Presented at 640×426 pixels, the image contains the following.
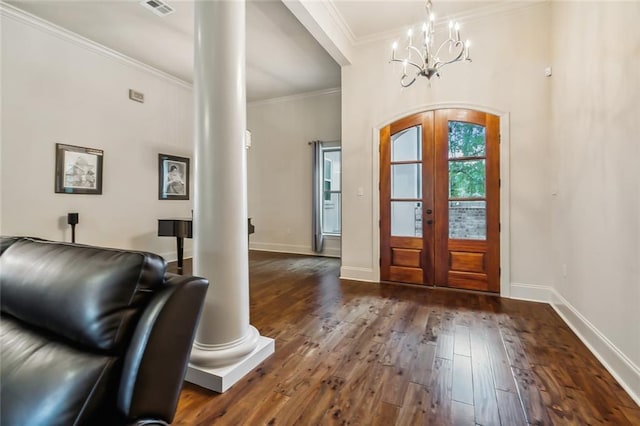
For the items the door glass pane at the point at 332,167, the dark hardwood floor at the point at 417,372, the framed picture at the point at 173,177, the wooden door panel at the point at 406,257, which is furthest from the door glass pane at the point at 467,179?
the framed picture at the point at 173,177

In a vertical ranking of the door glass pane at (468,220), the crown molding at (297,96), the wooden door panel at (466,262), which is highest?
the crown molding at (297,96)

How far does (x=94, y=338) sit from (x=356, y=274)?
3.50 meters

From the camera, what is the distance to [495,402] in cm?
158

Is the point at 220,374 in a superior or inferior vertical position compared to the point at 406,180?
inferior

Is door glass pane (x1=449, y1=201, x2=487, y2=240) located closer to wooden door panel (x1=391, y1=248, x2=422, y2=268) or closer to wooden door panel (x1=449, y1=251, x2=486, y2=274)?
wooden door panel (x1=449, y1=251, x2=486, y2=274)

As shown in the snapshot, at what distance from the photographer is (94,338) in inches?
30.7

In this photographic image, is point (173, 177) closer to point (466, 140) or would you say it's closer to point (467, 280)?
point (466, 140)

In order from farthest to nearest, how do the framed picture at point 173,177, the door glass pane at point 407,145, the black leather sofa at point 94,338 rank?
the framed picture at point 173,177 → the door glass pane at point 407,145 → the black leather sofa at point 94,338

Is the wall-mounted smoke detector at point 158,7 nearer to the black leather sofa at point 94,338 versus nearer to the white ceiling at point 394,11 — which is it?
the white ceiling at point 394,11

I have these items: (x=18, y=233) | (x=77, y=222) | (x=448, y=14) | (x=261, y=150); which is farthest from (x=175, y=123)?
(x=448, y=14)

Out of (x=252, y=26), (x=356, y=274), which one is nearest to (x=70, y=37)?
(x=252, y=26)

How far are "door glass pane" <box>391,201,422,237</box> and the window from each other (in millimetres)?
2173

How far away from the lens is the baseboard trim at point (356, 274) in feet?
13.0

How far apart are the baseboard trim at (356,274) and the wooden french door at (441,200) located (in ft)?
0.63
